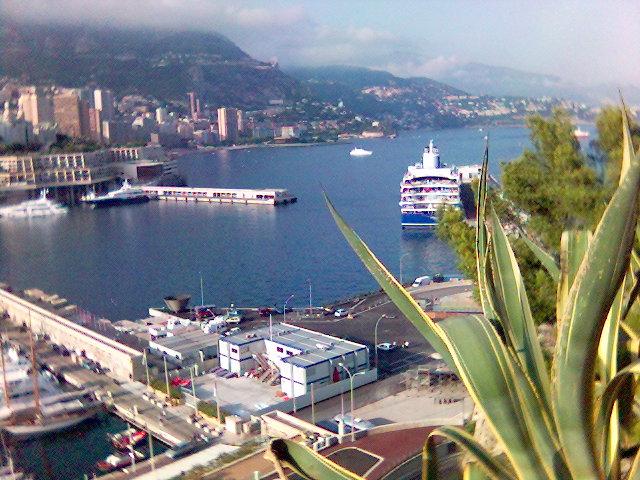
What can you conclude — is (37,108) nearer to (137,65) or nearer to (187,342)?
(187,342)

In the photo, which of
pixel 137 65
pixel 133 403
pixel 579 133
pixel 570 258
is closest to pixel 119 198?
pixel 133 403

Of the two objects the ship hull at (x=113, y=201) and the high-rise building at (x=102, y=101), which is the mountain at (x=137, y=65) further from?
the ship hull at (x=113, y=201)

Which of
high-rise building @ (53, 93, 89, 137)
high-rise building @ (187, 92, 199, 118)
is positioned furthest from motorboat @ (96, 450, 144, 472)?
high-rise building @ (187, 92, 199, 118)

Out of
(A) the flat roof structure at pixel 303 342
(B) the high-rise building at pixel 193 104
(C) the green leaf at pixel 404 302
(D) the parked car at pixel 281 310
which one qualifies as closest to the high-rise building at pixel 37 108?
(B) the high-rise building at pixel 193 104

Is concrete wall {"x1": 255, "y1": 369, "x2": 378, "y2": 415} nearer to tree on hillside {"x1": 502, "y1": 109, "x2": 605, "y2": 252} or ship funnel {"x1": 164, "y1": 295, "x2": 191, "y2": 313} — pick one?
tree on hillside {"x1": 502, "y1": 109, "x2": 605, "y2": 252}

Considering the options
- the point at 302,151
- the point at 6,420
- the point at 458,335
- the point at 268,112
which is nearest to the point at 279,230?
the point at 6,420

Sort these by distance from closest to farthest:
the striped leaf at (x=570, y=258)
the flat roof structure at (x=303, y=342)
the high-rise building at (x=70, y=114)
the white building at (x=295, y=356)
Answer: the striped leaf at (x=570, y=258) → the white building at (x=295, y=356) → the flat roof structure at (x=303, y=342) → the high-rise building at (x=70, y=114)
